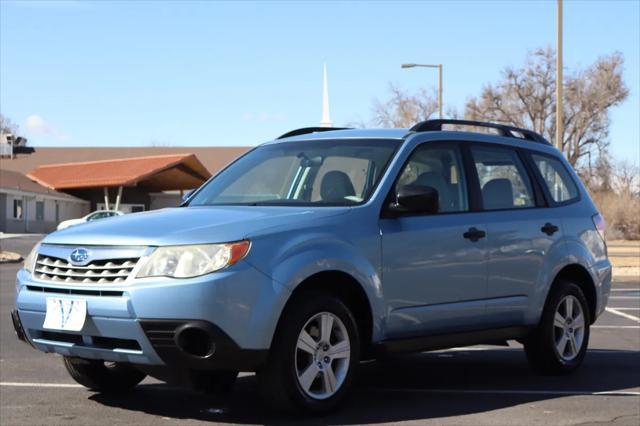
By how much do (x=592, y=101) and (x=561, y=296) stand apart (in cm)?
6644

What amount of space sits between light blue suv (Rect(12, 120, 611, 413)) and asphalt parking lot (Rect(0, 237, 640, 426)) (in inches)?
10.3

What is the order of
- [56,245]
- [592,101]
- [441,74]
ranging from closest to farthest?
[56,245] → [441,74] → [592,101]

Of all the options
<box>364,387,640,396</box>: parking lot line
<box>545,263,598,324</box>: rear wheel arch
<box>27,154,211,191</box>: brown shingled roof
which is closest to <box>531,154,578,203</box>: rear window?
<box>545,263,598,324</box>: rear wheel arch

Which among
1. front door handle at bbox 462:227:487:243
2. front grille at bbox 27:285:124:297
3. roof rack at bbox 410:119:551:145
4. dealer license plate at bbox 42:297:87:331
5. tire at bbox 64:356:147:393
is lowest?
tire at bbox 64:356:147:393

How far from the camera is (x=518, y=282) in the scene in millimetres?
7961

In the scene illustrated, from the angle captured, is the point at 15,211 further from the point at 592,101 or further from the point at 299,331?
the point at 299,331

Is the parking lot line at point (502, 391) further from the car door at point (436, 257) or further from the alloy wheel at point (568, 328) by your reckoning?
the alloy wheel at point (568, 328)

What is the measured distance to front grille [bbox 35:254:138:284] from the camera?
20.0 ft

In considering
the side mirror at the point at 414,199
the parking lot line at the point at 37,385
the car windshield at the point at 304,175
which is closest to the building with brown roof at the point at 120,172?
the parking lot line at the point at 37,385

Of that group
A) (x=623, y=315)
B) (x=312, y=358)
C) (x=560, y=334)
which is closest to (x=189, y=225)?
(x=312, y=358)

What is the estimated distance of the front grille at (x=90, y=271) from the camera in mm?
6082

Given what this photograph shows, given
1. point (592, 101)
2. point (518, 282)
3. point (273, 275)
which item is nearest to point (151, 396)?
point (273, 275)

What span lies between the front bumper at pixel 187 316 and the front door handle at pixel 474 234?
1906 millimetres

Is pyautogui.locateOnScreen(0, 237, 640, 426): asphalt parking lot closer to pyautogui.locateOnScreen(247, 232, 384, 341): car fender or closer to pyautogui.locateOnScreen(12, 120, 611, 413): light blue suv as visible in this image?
pyautogui.locateOnScreen(12, 120, 611, 413): light blue suv
